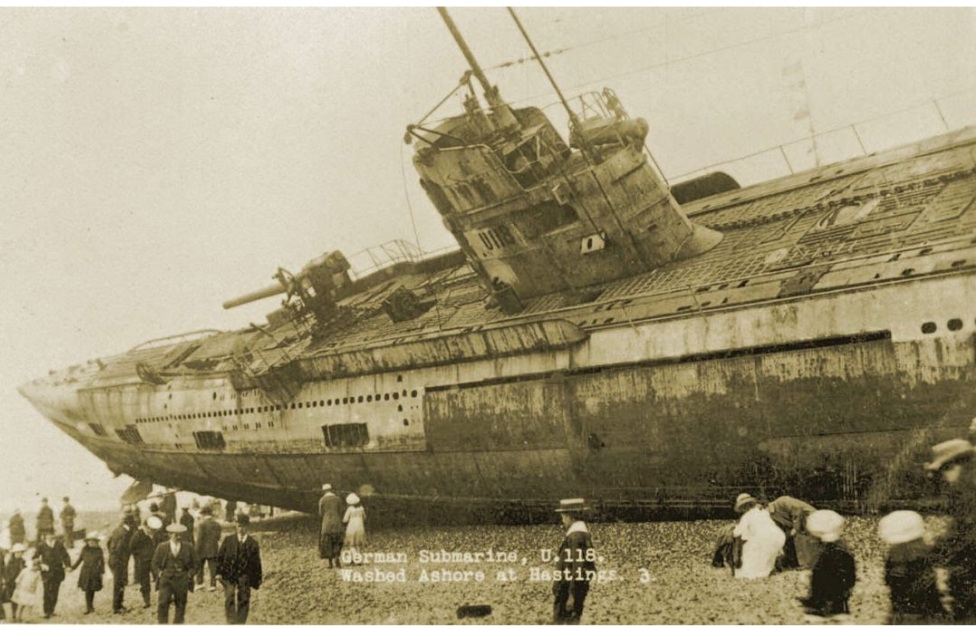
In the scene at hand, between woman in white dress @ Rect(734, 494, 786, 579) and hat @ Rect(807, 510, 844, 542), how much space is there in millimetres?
1680

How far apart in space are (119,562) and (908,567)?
10230 mm

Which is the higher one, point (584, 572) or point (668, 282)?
point (668, 282)

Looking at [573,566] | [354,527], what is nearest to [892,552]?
[573,566]

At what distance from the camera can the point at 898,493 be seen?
7848mm

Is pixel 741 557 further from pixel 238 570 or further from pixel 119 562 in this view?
pixel 119 562

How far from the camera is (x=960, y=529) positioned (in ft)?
20.0

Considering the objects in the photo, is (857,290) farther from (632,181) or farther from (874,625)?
(632,181)

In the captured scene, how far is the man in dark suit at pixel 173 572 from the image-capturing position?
8758 millimetres

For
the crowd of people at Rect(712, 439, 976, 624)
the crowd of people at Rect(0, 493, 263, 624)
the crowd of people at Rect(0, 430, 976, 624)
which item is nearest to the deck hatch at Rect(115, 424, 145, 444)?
the crowd of people at Rect(0, 493, 263, 624)

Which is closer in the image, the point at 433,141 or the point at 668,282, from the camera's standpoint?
the point at 668,282

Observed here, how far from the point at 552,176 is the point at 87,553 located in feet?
31.4

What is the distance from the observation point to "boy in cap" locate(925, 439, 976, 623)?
5.53 meters

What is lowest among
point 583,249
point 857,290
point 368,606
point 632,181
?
point 368,606

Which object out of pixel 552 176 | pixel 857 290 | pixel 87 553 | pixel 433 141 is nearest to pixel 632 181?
pixel 552 176
